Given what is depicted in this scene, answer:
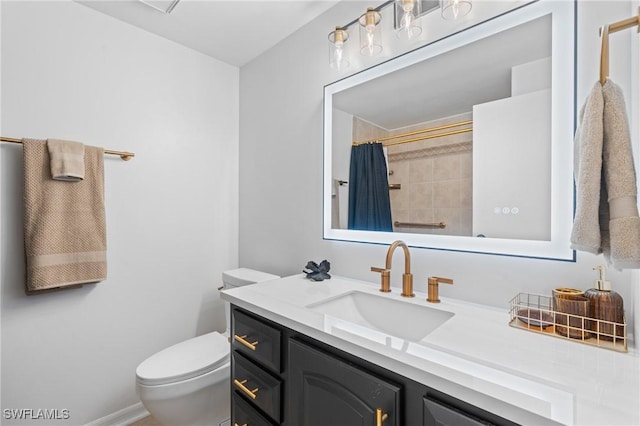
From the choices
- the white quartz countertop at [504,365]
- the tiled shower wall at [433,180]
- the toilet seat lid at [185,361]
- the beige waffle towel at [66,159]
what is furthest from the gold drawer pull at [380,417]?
the beige waffle towel at [66,159]

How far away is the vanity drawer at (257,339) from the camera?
997 millimetres

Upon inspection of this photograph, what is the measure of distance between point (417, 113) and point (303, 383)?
1129 millimetres

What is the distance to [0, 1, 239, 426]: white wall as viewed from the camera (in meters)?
1.44

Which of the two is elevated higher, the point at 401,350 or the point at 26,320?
the point at 401,350

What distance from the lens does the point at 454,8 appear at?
111 centimetres

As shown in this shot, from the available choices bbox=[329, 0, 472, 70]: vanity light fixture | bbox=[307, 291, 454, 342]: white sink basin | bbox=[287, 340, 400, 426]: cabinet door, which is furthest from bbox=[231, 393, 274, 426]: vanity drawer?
bbox=[329, 0, 472, 70]: vanity light fixture

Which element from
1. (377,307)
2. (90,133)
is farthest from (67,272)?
(377,307)

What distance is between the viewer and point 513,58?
104 centimetres

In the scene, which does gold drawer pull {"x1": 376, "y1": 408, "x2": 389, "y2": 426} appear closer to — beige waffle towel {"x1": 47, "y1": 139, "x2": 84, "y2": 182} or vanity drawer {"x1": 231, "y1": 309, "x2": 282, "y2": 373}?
vanity drawer {"x1": 231, "y1": 309, "x2": 282, "y2": 373}

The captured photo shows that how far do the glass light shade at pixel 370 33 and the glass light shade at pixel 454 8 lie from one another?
287 mm

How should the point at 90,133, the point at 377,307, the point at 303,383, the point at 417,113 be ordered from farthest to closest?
the point at 90,133, the point at 417,113, the point at 377,307, the point at 303,383

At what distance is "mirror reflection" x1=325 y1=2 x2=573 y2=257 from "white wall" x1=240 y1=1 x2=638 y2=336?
0.07 m

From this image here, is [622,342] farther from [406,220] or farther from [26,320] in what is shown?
[26,320]

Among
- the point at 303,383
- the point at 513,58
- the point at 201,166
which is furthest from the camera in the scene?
the point at 201,166
